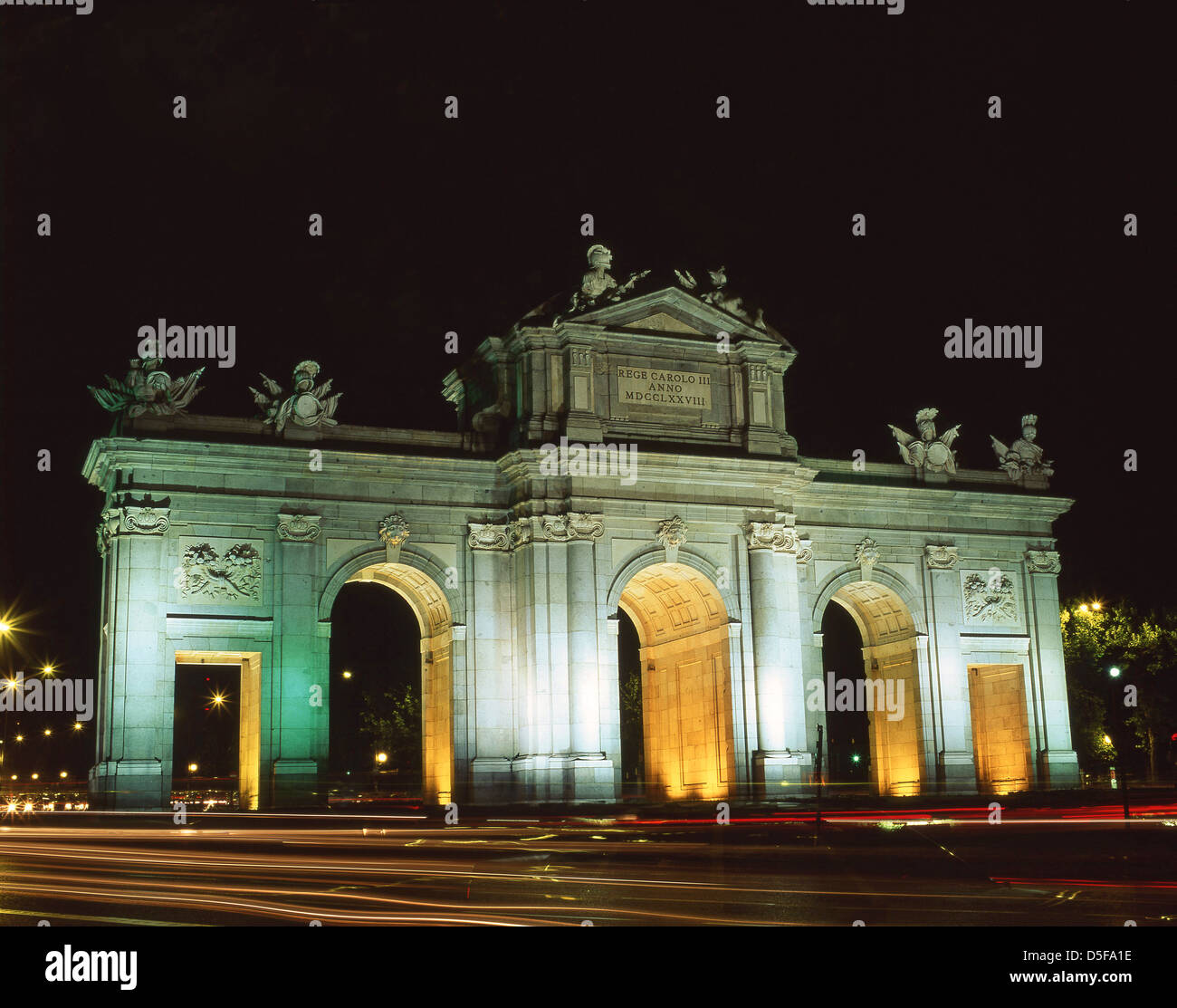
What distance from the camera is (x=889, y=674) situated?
166 ft

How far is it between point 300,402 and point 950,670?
24253mm

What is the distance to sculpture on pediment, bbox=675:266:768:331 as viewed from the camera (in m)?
46.6

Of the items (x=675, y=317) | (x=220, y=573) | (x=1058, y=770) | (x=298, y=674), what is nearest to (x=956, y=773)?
(x=1058, y=770)

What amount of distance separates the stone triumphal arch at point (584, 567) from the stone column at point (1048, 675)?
0.11 metres

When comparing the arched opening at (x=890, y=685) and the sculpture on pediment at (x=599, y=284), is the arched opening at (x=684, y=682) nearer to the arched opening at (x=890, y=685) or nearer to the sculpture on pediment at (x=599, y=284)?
the arched opening at (x=890, y=685)

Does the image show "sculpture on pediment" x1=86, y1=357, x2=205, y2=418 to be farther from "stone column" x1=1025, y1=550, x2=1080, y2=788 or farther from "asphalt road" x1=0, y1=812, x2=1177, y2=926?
"stone column" x1=1025, y1=550, x2=1080, y2=788

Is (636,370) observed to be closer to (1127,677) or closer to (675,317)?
(675,317)

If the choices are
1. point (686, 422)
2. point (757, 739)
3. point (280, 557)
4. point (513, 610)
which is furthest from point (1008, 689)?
point (280, 557)

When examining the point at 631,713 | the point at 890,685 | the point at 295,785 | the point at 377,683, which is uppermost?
the point at 377,683

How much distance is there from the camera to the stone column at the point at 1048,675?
159ft

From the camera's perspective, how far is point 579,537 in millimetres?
43250

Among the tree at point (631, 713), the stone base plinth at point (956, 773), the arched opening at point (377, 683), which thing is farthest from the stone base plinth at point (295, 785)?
the tree at point (631, 713)

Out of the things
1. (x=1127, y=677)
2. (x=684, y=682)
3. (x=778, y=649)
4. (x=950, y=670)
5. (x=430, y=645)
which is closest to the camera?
(x=778, y=649)
